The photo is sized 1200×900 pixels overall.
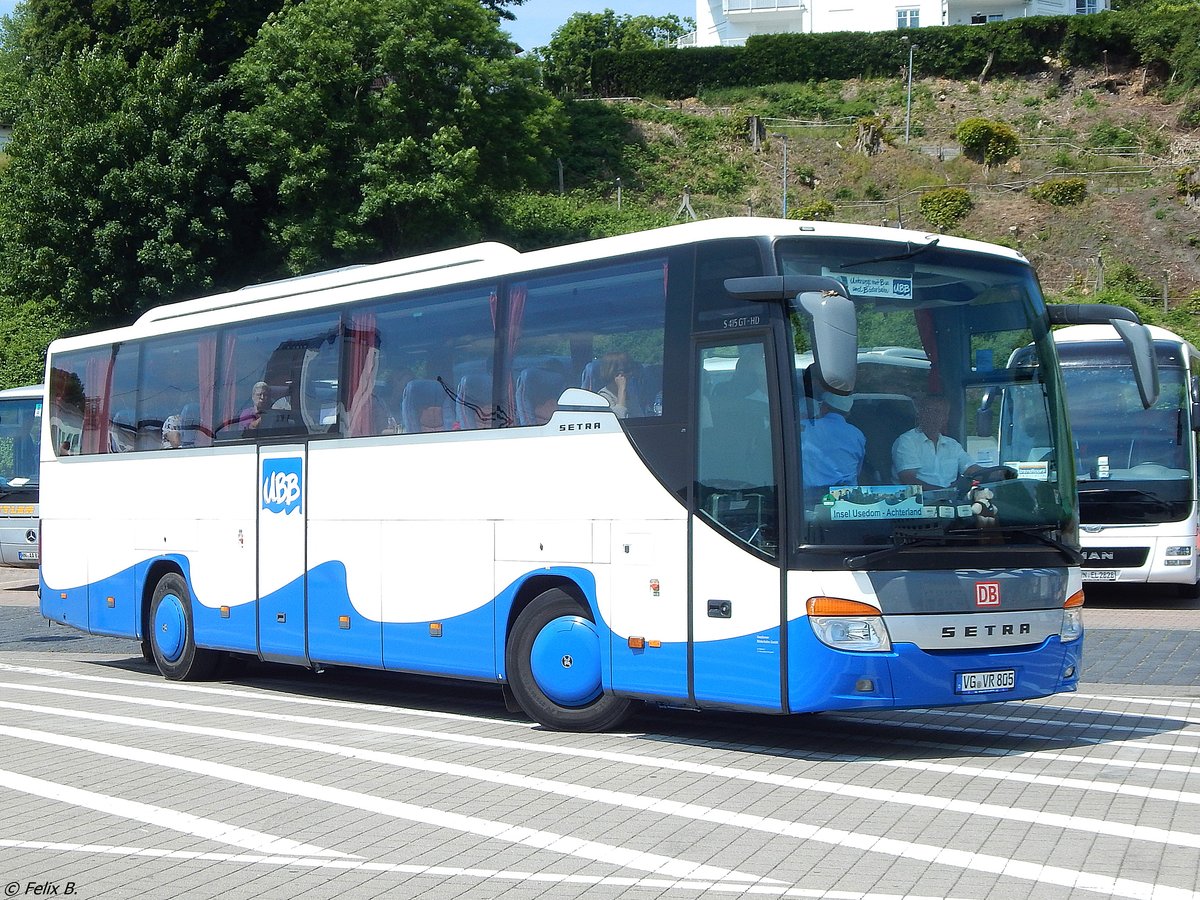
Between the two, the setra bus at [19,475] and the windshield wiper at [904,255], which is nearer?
the windshield wiper at [904,255]

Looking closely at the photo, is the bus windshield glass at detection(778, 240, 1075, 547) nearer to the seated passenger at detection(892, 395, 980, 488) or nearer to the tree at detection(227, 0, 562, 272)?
the seated passenger at detection(892, 395, 980, 488)

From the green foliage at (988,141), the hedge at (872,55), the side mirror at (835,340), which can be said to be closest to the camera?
the side mirror at (835,340)

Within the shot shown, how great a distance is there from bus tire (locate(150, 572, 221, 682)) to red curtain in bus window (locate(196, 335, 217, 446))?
1608mm

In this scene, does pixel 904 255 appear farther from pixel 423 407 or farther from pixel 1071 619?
pixel 423 407

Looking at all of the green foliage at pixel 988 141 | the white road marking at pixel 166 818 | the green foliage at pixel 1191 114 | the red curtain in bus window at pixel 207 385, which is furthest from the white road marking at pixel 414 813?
the green foliage at pixel 1191 114

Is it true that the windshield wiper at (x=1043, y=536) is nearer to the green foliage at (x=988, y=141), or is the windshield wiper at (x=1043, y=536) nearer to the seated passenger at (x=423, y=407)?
the seated passenger at (x=423, y=407)

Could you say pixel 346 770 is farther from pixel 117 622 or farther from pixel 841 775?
pixel 117 622

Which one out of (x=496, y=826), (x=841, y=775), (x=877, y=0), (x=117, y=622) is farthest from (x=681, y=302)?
(x=877, y=0)

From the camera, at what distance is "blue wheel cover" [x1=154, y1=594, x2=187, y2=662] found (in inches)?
594

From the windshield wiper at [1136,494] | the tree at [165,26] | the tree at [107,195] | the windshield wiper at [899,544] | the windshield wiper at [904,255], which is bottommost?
the windshield wiper at [899,544]

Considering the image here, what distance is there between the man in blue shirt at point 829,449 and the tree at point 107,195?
28.9m

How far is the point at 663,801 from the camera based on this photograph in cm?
800

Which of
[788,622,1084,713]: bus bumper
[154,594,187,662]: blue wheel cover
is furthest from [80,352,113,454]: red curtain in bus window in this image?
[788,622,1084,713]: bus bumper

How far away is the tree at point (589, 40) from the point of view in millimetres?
79250
